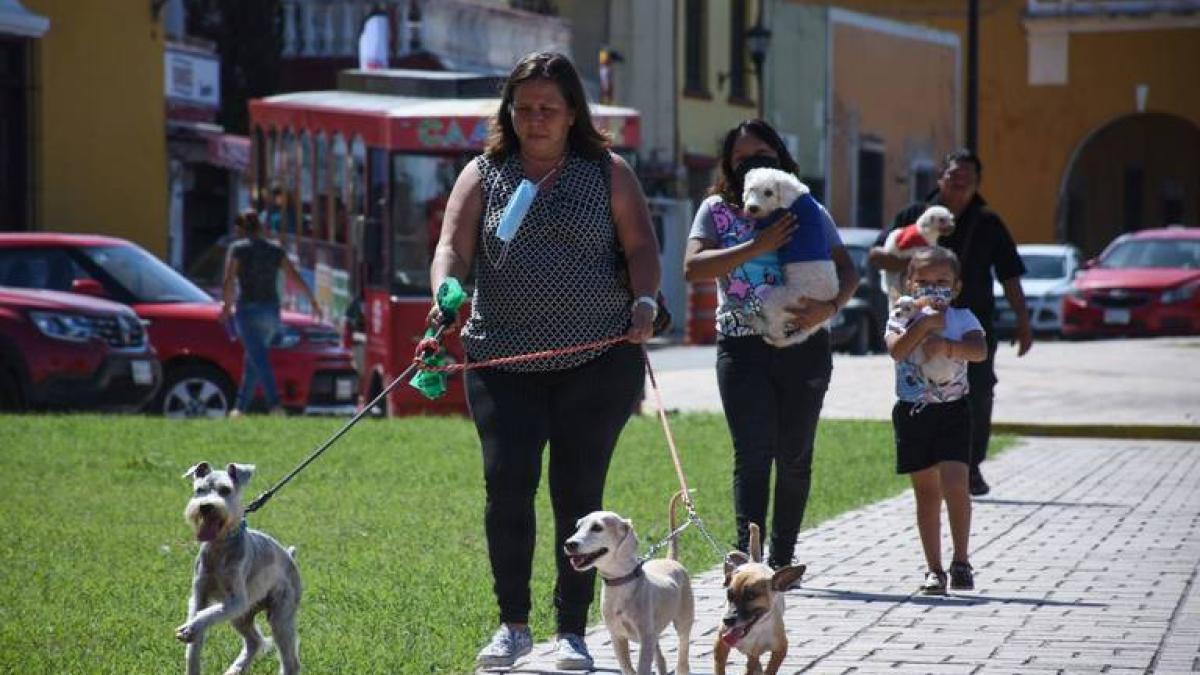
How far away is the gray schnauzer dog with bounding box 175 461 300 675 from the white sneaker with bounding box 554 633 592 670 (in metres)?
0.98

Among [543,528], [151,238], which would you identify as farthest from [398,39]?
[543,528]

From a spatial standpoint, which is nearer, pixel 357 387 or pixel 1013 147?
pixel 357 387

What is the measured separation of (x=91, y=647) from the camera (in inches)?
329

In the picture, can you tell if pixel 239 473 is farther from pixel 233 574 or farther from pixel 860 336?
pixel 860 336

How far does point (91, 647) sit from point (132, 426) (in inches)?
371

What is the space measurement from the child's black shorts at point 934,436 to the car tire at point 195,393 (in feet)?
36.1

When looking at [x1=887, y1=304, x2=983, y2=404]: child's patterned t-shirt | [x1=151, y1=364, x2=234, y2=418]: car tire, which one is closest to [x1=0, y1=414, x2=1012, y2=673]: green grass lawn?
[x1=887, y1=304, x2=983, y2=404]: child's patterned t-shirt

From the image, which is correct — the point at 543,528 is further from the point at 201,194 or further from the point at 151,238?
the point at 201,194

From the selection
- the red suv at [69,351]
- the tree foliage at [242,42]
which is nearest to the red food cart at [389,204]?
the red suv at [69,351]

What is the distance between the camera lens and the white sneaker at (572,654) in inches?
315

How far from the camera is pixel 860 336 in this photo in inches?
1351

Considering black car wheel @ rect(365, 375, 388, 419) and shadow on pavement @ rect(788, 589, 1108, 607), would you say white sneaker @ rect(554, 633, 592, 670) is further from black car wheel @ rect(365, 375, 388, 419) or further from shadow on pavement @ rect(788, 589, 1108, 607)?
black car wheel @ rect(365, 375, 388, 419)

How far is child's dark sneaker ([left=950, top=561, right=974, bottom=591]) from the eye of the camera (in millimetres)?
10062

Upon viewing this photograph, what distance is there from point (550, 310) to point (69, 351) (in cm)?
1131
